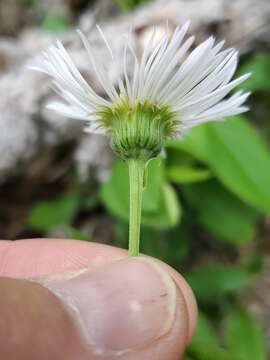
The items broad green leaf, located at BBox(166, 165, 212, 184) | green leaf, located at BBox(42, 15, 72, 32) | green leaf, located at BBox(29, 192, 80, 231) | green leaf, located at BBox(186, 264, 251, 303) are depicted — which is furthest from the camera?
green leaf, located at BBox(42, 15, 72, 32)

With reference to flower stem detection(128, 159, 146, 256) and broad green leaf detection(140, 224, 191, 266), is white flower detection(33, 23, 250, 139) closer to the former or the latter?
flower stem detection(128, 159, 146, 256)

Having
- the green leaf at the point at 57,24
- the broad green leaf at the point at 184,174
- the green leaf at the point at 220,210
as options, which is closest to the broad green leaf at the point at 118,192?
the broad green leaf at the point at 184,174

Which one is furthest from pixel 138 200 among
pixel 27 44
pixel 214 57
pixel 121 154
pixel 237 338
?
pixel 27 44

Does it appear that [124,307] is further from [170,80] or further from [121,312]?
[170,80]

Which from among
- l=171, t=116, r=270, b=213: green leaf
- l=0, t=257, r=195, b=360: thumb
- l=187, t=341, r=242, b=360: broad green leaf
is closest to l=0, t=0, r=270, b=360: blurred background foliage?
l=171, t=116, r=270, b=213: green leaf

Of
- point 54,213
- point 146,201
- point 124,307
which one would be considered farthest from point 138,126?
point 54,213

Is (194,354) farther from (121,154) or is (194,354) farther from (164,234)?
(164,234)
